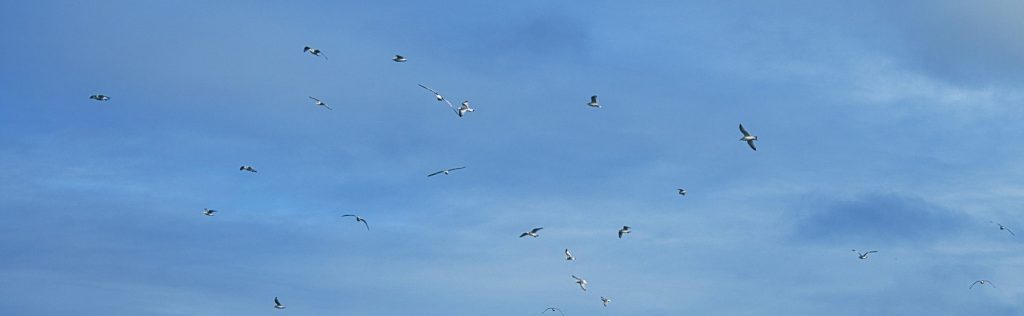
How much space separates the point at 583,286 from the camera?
177 m

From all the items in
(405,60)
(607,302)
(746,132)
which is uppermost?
(405,60)

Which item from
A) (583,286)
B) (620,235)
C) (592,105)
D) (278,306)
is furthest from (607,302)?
(278,306)

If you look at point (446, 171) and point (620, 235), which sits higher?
point (446, 171)

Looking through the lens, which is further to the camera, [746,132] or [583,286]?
[583,286]

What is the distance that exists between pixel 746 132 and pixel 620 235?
67.8ft

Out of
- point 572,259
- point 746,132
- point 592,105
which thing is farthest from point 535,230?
point 746,132

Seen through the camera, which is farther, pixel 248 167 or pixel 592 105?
pixel 248 167

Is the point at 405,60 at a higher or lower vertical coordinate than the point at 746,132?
higher

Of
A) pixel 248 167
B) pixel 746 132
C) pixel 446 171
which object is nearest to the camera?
pixel 746 132

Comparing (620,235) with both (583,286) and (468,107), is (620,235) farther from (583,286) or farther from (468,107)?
(468,107)

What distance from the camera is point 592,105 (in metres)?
165

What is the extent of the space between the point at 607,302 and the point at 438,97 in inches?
1653

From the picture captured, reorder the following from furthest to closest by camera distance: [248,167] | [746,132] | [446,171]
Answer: [248,167]
[446,171]
[746,132]

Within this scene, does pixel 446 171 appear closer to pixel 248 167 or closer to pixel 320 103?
pixel 320 103
